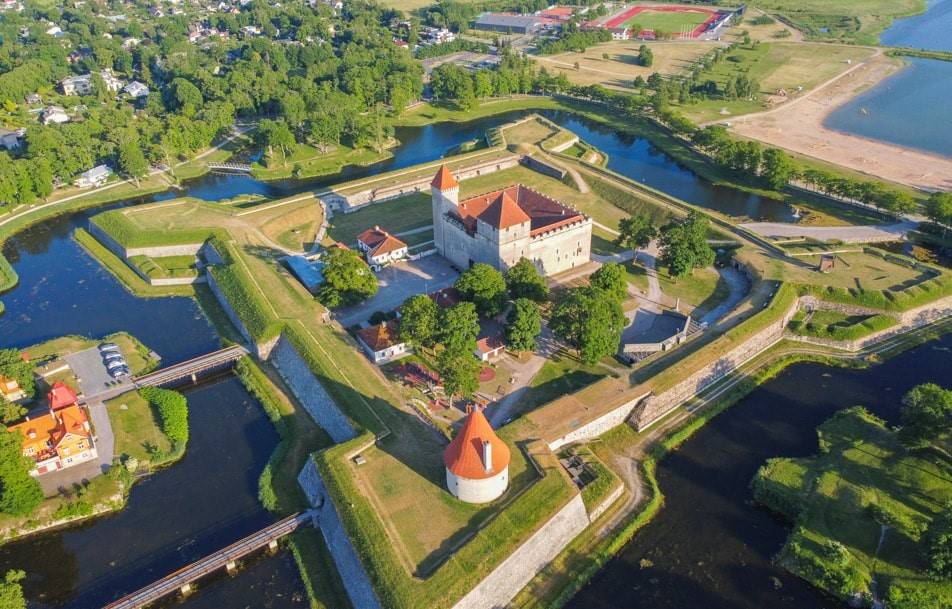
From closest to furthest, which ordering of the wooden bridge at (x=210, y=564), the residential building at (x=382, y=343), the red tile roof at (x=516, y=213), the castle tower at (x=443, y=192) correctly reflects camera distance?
the wooden bridge at (x=210, y=564)
the residential building at (x=382, y=343)
the red tile roof at (x=516, y=213)
the castle tower at (x=443, y=192)

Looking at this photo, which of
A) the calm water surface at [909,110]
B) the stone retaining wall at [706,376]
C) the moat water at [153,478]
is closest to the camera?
the moat water at [153,478]

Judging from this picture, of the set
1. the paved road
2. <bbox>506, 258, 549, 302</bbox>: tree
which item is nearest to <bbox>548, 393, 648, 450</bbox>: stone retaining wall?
<bbox>506, 258, 549, 302</bbox>: tree

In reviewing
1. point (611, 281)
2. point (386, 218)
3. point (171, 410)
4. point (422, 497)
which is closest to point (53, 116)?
point (386, 218)

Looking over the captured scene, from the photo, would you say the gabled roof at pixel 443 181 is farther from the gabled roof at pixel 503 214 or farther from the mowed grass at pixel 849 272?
the mowed grass at pixel 849 272

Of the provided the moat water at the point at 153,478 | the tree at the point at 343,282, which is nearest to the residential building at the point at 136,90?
the moat water at the point at 153,478

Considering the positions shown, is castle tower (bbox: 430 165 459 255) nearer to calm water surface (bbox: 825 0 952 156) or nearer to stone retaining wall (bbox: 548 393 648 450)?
stone retaining wall (bbox: 548 393 648 450)

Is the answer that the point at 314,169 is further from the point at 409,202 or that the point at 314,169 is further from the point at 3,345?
the point at 3,345

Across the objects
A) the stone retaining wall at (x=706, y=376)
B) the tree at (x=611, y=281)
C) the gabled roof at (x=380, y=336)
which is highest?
the tree at (x=611, y=281)

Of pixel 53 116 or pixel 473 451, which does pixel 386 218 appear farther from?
pixel 53 116
